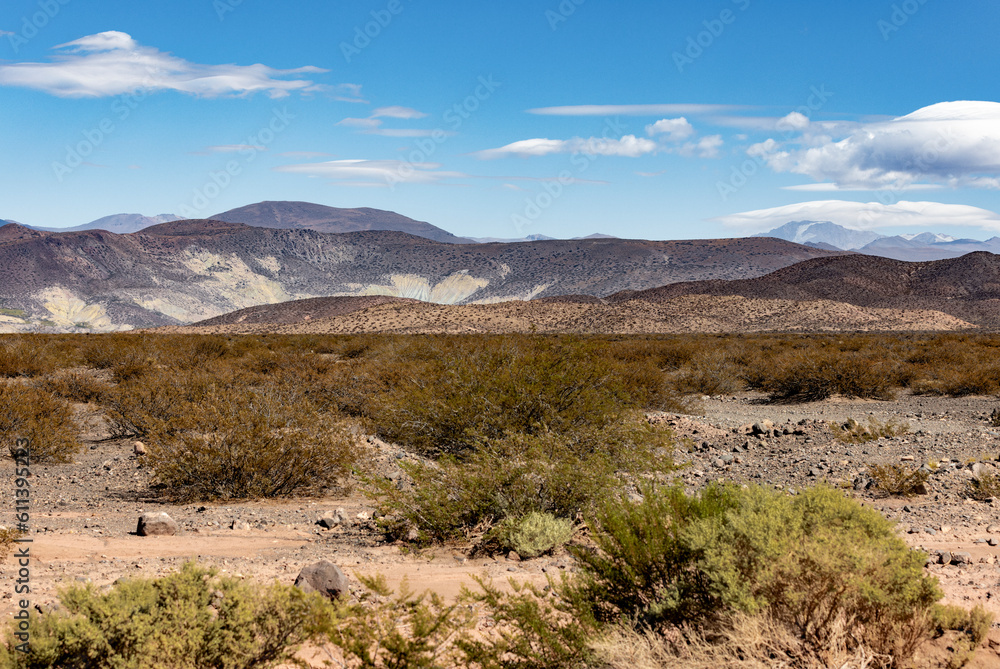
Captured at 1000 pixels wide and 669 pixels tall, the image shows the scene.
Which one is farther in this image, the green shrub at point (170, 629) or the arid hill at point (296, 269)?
the arid hill at point (296, 269)

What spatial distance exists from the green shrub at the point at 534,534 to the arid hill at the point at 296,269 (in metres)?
125

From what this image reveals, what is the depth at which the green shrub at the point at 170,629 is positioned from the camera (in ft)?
11.1

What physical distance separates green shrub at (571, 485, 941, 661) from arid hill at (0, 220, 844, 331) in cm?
12689

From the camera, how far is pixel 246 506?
858cm

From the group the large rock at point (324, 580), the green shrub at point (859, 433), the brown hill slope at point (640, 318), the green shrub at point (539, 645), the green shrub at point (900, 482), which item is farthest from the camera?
the brown hill slope at point (640, 318)

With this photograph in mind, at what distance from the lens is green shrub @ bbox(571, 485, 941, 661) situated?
3.59m

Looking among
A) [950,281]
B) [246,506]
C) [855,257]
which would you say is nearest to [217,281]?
[855,257]

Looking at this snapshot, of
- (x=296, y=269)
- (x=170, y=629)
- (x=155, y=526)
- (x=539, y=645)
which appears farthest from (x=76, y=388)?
(x=296, y=269)

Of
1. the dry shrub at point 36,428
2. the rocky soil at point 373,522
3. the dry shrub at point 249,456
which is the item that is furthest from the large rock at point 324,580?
the dry shrub at point 36,428

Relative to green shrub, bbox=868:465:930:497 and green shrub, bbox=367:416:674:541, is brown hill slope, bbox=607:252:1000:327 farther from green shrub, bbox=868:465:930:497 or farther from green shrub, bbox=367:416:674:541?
green shrub, bbox=367:416:674:541

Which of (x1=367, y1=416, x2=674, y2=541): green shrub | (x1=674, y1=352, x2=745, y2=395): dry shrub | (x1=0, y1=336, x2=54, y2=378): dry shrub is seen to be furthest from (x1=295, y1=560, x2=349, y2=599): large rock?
(x1=0, y1=336, x2=54, y2=378): dry shrub

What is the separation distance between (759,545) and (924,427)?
12861 mm

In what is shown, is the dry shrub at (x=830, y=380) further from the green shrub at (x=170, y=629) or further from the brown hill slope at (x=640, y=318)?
the brown hill slope at (x=640, y=318)

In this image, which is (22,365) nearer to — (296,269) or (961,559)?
(961,559)
